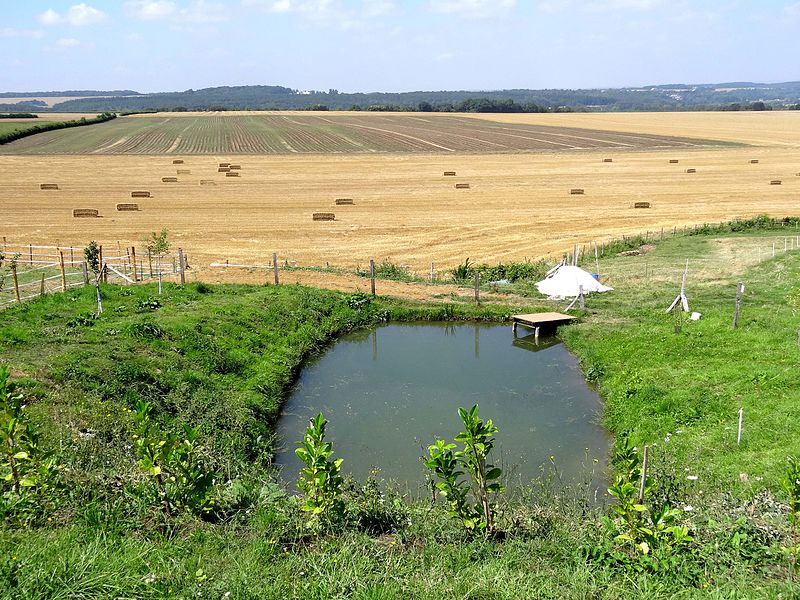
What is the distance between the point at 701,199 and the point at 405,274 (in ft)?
89.0

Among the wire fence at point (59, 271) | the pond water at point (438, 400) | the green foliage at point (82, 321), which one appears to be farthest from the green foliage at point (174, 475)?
the wire fence at point (59, 271)

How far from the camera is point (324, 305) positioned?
2272 centimetres

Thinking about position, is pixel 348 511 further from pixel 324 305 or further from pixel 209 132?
pixel 209 132

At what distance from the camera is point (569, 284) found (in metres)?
23.7

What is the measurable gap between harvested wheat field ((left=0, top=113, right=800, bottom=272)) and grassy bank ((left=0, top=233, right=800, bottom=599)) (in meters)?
10.4

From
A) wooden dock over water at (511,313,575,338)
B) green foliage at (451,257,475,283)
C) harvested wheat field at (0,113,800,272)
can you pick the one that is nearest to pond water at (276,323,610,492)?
wooden dock over water at (511,313,575,338)

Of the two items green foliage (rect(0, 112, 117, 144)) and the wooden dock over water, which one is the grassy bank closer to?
the wooden dock over water

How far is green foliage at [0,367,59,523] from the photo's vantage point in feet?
27.1

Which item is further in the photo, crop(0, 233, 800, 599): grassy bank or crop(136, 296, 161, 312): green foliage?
crop(136, 296, 161, 312): green foliage

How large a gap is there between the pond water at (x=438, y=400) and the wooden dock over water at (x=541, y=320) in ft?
1.41

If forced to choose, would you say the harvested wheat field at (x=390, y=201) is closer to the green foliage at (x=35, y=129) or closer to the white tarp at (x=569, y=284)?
the white tarp at (x=569, y=284)

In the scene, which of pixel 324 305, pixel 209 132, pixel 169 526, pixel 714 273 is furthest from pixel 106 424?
pixel 209 132

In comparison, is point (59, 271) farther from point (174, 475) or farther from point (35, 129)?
point (35, 129)

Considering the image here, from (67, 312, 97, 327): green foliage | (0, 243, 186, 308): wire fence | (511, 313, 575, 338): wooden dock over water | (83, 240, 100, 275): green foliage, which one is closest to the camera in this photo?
(67, 312, 97, 327): green foliage
